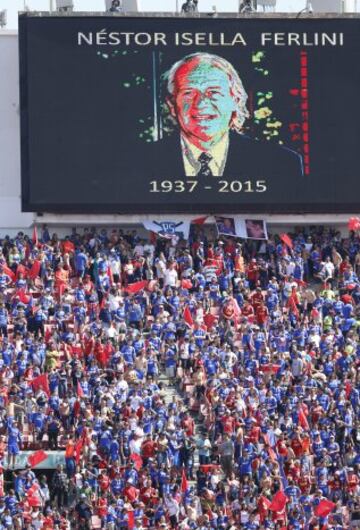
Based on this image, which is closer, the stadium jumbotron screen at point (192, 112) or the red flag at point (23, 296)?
the red flag at point (23, 296)

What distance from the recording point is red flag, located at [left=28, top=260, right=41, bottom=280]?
176 ft

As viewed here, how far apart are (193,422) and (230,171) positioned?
32.1ft

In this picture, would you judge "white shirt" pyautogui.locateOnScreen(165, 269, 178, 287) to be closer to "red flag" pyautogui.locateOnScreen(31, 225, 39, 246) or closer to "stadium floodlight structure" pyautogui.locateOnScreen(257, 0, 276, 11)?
"red flag" pyautogui.locateOnScreen(31, 225, 39, 246)

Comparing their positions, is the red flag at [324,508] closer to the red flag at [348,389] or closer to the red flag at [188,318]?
the red flag at [348,389]

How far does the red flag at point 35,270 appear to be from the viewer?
53.6m

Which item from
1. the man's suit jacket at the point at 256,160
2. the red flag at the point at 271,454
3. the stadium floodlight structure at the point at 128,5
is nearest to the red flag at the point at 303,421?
the red flag at the point at 271,454

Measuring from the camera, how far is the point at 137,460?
155ft

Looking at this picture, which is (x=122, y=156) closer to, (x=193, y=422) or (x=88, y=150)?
→ (x=88, y=150)

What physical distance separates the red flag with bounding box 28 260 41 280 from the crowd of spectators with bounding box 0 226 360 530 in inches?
1.2

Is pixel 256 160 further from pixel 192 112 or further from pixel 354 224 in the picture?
pixel 354 224

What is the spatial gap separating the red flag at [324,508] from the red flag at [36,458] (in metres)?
5.15

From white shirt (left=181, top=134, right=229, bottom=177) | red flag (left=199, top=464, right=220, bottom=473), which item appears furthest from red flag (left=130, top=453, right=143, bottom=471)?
white shirt (left=181, top=134, right=229, bottom=177)

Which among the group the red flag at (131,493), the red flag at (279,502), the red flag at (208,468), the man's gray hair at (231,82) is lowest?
A: the red flag at (279,502)

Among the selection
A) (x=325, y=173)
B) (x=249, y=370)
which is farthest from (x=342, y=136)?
(x=249, y=370)
